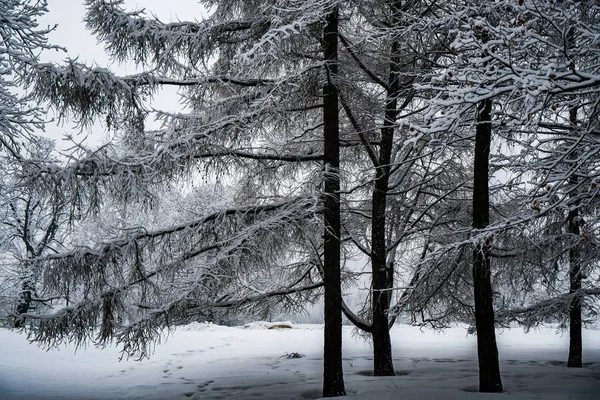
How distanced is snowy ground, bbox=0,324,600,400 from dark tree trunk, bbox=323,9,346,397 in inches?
Answer: 18.7

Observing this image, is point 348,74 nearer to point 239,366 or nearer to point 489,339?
point 489,339

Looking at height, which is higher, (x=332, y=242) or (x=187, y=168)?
(x=187, y=168)

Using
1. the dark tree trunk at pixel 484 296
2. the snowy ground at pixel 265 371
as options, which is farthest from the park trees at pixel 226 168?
the snowy ground at pixel 265 371

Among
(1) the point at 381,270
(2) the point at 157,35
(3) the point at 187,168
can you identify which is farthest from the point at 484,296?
(2) the point at 157,35

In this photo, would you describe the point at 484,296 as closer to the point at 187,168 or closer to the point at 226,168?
the point at 226,168

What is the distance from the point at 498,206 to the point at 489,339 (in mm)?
3061

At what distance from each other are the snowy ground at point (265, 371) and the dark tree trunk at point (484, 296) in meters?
0.34

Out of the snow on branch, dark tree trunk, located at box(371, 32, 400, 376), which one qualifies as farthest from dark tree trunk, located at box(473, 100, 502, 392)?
the snow on branch

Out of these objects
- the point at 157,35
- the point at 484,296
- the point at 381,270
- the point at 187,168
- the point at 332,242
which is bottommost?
the point at 484,296

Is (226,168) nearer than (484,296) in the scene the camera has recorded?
No

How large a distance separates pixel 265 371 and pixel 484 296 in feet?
17.8

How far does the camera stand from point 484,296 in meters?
6.39

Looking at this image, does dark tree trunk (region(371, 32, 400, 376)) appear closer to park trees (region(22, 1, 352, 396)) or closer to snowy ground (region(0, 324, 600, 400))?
snowy ground (region(0, 324, 600, 400))

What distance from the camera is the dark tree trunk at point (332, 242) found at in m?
6.70
